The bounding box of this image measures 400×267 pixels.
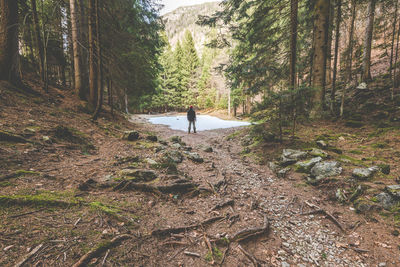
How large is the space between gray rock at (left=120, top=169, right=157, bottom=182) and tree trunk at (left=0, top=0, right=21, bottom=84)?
731cm

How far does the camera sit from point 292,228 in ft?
10.3

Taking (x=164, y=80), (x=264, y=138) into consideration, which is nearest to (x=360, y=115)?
(x=264, y=138)

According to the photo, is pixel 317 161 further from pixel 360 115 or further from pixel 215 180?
pixel 360 115

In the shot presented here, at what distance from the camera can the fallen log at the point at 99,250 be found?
1.66 metres

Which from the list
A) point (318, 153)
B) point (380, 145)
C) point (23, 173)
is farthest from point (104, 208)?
point (380, 145)

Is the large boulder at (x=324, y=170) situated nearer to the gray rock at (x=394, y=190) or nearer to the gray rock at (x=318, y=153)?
the gray rock at (x=318, y=153)

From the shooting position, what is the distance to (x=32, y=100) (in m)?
6.88

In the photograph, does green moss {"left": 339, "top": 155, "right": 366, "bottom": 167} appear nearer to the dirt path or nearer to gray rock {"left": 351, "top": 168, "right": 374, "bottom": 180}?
gray rock {"left": 351, "top": 168, "right": 374, "bottom": 180}

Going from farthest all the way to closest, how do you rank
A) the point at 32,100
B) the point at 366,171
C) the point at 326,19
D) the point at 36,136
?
the point at 326,19 → the point at 32,100 → the point at 36,136 → the point at 366,171

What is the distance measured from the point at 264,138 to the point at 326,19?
6.13 m

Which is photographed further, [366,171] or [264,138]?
[264,138]

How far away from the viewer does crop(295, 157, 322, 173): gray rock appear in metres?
4.92

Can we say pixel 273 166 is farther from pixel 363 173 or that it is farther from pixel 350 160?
pixel 363 173

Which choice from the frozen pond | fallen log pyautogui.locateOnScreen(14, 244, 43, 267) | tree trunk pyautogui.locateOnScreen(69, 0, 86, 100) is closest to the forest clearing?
fallen log pyautogui.locateOnScreen(14, 244, 43, 267)
